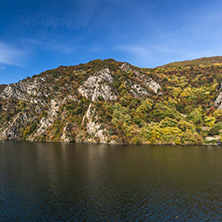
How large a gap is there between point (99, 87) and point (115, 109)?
38918mm

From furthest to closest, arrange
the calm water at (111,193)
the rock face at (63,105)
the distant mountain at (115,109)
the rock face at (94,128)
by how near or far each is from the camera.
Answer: the rock face at (63,105) < the rock face at (94,128) < the distant mountain at (115,109) < the calm water at (111,193)

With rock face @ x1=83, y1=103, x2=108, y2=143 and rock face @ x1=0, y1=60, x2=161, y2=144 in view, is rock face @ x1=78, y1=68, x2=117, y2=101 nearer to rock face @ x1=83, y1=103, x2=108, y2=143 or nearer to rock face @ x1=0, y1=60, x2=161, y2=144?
rock face @ x1=0, y1=60, x2=161, y2=144

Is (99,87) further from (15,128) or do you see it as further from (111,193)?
(111,193)

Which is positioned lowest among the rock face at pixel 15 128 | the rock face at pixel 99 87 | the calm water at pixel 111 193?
the calm water at pixel 111 193

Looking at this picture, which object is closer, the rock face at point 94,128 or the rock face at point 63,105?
the rock face at point 94,128

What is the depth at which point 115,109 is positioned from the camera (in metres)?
132

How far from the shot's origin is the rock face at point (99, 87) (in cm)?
15425

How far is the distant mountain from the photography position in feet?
379

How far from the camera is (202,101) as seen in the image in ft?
497

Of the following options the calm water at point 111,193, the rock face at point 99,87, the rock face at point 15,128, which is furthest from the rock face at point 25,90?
the calm water at point 111,193

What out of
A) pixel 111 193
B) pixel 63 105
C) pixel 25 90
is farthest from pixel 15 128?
pixel 111 193

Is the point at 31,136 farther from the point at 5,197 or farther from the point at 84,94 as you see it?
the point at 5,197

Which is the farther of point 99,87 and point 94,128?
point 99,87

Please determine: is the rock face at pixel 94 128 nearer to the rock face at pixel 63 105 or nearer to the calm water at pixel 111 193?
the rock face at pixel 63 105
